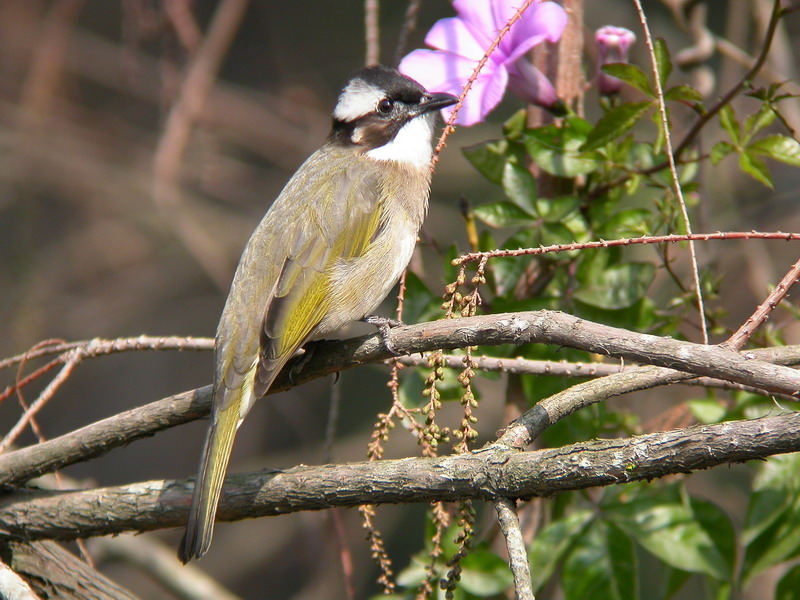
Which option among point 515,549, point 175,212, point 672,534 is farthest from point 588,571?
point 175,212

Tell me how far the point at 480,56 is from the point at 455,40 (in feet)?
0.36

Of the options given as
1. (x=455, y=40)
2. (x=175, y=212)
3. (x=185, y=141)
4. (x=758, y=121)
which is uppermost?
(x=185, y=141)

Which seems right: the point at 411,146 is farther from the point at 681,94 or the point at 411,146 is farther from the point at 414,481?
the point at 414,481

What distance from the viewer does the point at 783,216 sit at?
5.46 meters

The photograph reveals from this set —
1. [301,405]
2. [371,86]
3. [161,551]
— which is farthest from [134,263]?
[371,86]

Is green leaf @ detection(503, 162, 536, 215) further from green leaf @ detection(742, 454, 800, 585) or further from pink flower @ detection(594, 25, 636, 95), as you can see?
green leaf @ detection(742, 454, 800, 585)

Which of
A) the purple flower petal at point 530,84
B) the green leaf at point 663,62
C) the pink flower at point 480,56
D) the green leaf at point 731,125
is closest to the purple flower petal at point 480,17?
the pink flower at point 480,56

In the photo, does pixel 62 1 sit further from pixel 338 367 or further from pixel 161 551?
pixel 338 367

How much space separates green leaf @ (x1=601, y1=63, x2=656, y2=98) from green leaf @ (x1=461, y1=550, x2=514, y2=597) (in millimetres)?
1547

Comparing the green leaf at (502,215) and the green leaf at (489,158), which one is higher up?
the green leaf at (489,158)

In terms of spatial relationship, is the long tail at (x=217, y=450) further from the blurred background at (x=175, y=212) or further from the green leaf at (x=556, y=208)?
the blurred background at (x=175, y=212)

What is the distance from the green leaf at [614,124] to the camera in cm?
280

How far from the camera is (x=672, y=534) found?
111 inches

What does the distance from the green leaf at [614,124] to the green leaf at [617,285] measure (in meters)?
0.42
